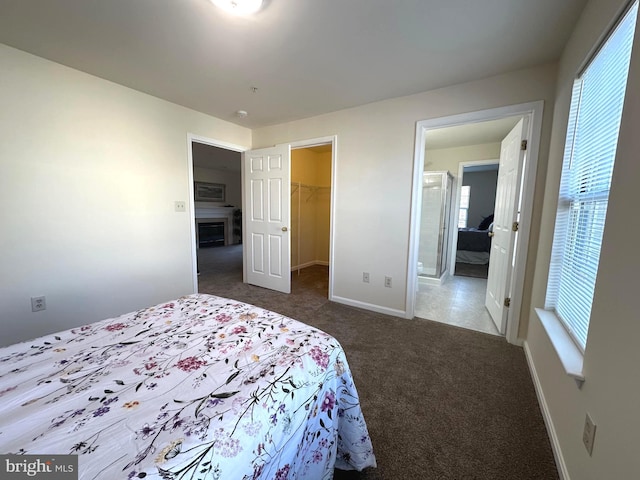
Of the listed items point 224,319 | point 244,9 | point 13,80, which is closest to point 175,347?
point 224,319

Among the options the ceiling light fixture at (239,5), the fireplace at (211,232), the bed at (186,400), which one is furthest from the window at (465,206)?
the bed at (186,400)

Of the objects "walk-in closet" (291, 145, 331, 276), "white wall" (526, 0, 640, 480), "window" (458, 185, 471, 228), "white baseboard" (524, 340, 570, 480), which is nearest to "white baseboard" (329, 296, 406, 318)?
"white baseboard" (524, 340, 570, 480)

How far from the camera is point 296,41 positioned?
1.79m

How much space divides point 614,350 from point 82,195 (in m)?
3.58

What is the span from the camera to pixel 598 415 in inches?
36.4

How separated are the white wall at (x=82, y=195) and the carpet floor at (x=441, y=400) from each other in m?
1.72

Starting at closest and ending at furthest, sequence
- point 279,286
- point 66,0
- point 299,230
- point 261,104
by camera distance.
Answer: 1. point 66,0
2. point 261,104
3. point 279,286
4. point 299,230

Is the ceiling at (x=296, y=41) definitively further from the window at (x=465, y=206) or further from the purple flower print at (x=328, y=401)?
the window at (x=465, y=206)

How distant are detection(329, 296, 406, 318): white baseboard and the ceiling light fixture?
2821mm

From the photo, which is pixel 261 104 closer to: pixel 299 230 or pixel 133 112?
pixel 133 112

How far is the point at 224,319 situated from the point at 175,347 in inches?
11.3

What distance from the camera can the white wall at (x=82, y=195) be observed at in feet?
6.53

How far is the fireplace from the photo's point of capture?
285 inches

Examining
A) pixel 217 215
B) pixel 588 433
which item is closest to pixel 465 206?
pixel 217 215
